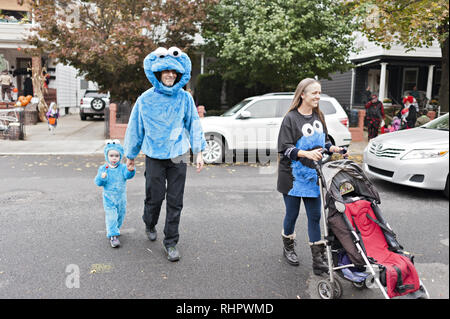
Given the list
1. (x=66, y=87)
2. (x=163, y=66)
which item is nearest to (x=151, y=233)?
(x=163, y=66)

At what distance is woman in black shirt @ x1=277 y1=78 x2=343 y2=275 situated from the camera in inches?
145

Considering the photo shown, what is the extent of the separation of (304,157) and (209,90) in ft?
56.5

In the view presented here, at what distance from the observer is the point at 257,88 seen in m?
19.1

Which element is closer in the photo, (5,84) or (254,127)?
(254,127)

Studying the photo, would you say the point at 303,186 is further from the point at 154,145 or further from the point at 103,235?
the point at 103,235

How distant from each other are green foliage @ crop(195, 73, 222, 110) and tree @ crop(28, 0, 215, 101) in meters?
5.71

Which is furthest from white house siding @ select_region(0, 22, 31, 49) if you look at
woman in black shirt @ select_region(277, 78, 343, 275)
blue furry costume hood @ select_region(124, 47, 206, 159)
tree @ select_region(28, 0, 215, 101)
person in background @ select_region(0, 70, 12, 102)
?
woman in black shirt @ select_region(277, 78, 343, 275)

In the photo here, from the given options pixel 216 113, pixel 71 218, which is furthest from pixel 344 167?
pixel 216 113

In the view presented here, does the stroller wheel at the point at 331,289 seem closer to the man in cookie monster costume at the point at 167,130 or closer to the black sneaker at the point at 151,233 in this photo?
the man in cookie monster costume at the point at 167,130

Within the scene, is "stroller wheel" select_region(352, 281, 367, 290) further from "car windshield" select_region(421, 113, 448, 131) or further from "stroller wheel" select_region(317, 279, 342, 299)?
"car windshield" select_region(421, 113, 448, 131)

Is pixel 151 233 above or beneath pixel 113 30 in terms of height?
beneath

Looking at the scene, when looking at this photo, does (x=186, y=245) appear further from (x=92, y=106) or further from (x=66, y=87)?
(x=66, y=87)

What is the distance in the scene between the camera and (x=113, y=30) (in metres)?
13.0

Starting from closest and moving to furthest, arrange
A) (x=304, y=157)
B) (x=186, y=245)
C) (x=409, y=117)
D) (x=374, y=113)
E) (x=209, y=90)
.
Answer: (x=304, y=157)
(x=186, y=245)
(x=374, y=113)
(x=409, y=117)
(x=209, y=90)
